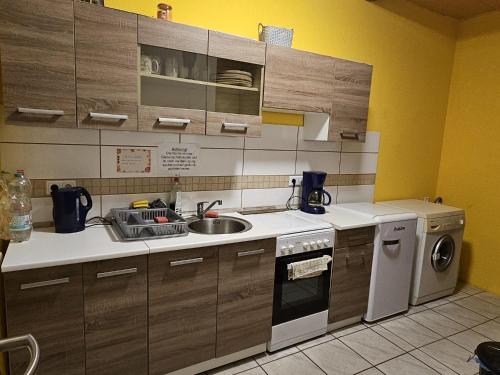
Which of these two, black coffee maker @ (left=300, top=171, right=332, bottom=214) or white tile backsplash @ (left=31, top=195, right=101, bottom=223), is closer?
white tile backsplash @ (left=31, top=195, right=101, bottom=223)

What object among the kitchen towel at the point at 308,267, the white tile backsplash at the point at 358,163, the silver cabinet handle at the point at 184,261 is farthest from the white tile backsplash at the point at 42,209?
the white tile backsplash at the point at 358,163

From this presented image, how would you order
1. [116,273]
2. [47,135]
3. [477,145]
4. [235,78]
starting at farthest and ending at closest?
1. [477,145]
2. [235,78]
3. [47,135]
4. [116,273]

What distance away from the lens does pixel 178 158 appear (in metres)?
2.14

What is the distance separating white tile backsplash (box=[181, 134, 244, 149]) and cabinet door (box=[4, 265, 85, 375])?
104cm

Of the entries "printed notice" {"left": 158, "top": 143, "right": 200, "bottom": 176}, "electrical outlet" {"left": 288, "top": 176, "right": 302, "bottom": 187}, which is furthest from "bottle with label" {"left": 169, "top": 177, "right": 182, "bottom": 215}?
"electrical outlet" {"left": 288, "top": 176, "right": 302, "bottom": 187}

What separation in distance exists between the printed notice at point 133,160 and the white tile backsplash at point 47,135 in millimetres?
152

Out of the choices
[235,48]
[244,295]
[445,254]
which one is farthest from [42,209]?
[445,254]

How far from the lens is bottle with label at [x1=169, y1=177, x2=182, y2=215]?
2100 mm

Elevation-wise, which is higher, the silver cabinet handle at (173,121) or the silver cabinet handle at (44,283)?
the silver cabinet handle at (173,121)

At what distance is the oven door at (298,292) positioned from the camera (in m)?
2.01

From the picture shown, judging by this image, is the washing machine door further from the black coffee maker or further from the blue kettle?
the blue kettle

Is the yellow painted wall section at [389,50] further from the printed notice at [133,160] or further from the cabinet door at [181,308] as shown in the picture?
the cabinet door at [181,308]

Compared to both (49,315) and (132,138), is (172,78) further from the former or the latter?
(49,315)

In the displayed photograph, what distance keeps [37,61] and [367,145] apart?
97.4 inches
